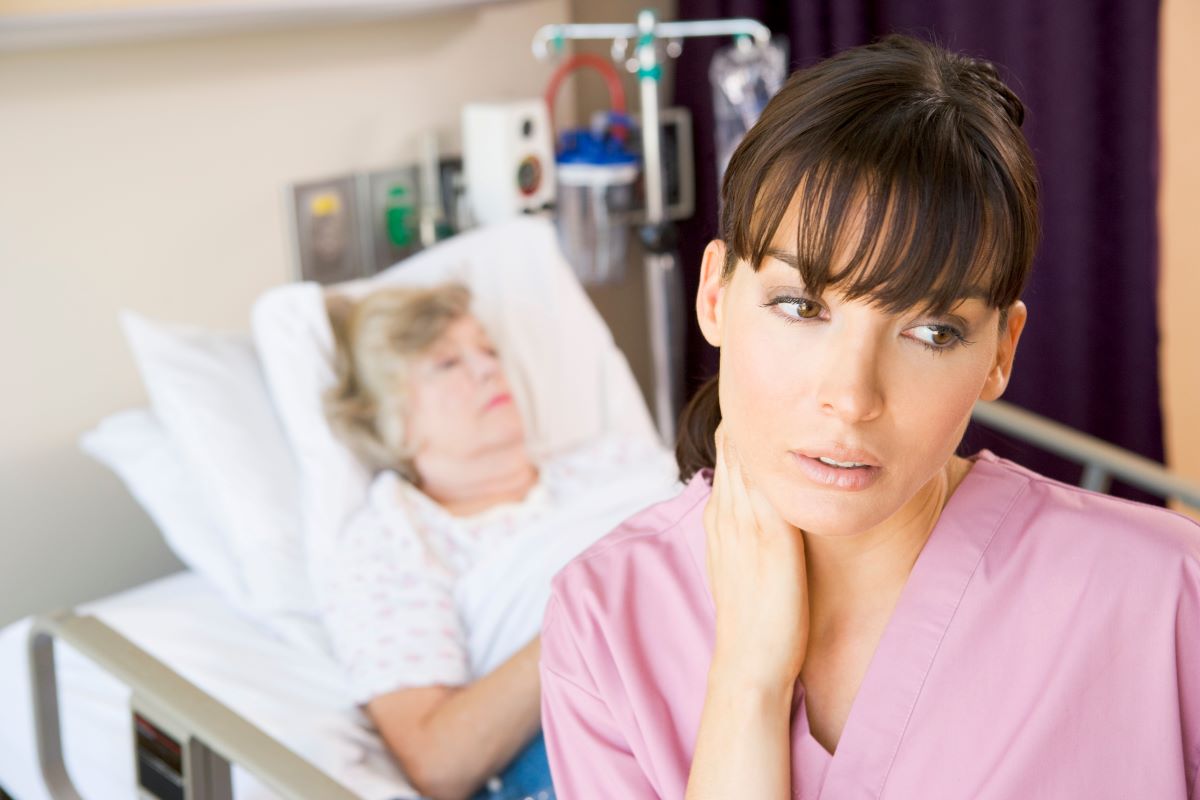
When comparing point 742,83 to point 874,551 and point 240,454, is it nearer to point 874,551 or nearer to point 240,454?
point 240,454

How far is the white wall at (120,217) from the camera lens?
218cm

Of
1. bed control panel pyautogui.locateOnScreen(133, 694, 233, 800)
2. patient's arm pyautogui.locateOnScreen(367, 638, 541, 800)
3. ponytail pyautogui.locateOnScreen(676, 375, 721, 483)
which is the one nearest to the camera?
ponytail pyautogui.locateOnScreen(676, 375, 721, 483)

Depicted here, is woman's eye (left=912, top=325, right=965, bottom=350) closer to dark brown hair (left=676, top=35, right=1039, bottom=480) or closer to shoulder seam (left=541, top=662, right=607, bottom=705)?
dark brown hair (left=676, top=35, right=1039, bottom=480)

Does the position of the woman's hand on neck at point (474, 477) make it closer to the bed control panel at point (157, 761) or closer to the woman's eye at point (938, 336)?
the bed control panel at point (157, 761)

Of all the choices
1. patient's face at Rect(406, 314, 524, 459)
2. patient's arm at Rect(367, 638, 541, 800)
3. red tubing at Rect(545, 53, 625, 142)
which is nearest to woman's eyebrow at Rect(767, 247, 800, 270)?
patient's arm at Rect(367, 638, 541, 800)

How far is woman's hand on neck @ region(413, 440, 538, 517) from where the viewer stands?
2.09 metres

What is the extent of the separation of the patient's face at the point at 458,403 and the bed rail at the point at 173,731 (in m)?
0.61

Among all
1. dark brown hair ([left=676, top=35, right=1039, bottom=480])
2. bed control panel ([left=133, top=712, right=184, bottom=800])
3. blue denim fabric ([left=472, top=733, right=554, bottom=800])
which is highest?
dark brown hair ([left=676, top=35, right=1039, bottom=480])

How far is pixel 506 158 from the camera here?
264cm

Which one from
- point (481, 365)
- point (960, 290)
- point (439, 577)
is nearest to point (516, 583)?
point (439, 577)

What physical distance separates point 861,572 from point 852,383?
0.83 feet

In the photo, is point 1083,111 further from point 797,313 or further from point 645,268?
point 797,313

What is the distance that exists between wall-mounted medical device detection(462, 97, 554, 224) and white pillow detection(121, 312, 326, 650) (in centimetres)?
68

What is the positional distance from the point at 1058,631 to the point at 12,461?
1708mm
